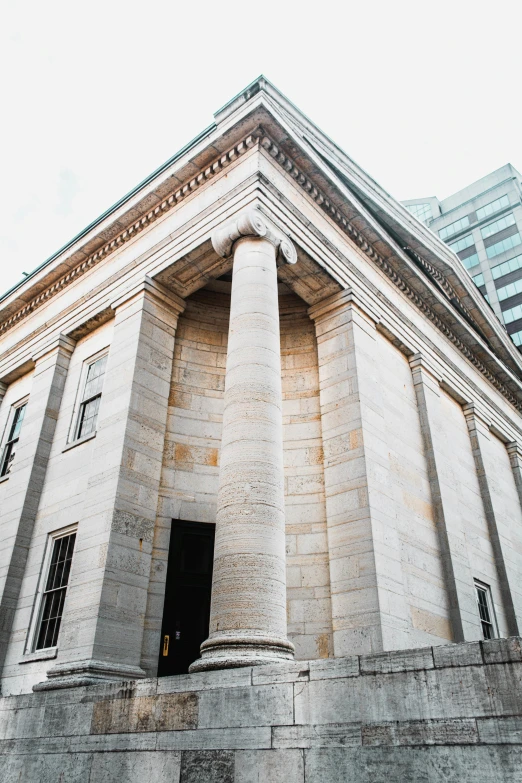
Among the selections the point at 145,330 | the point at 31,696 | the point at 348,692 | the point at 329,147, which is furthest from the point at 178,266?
the point at 348,692

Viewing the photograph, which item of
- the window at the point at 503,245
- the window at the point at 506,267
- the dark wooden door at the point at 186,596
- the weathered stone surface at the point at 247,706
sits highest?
the window at the point at 503,245

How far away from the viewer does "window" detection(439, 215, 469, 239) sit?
69.9m

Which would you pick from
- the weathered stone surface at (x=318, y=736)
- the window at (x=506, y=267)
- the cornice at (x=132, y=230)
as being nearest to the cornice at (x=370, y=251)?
the cornice at (x=132, y=230)

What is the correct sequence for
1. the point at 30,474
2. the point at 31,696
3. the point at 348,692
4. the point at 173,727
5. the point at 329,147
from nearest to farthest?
the point at 348,692 → the point at 173,727 → the point at 31,696 → the point at 30,474 → the point at 329,147

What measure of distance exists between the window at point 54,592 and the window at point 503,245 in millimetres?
61085

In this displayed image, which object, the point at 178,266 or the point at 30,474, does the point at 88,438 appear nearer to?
the point at 30,474

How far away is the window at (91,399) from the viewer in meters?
16.1

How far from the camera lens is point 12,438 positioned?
61.9ft

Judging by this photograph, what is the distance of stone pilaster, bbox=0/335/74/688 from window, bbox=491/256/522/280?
55475mm

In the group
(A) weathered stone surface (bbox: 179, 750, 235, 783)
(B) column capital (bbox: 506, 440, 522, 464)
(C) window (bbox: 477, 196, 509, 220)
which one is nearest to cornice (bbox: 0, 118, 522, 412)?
(B) column capital (bbox: 506, 440, 522, 464)

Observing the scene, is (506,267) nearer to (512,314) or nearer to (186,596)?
(512,314)

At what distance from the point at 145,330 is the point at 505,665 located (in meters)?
11.4

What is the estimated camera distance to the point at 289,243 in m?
14.2

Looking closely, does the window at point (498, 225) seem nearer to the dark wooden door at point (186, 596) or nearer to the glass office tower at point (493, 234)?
the glass office tower at point (493, 234)
